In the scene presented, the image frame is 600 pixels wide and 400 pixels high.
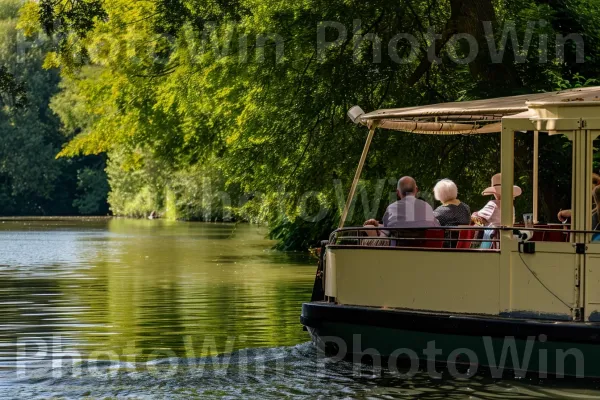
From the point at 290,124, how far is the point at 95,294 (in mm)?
4717

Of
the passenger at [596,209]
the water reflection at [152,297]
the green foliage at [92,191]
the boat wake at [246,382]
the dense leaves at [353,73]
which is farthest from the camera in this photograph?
the green foliage at [92,191]

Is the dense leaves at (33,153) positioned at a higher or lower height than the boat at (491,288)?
higher

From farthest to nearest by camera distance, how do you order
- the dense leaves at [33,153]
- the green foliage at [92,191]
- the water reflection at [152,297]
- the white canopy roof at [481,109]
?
the green foliage at [92,191] < the dense leaves at [33,153] < the water reflection at [152,297] < the white canopy roof at [481,109]

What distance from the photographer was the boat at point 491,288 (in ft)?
39.3

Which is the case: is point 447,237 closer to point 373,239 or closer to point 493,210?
point 493,210

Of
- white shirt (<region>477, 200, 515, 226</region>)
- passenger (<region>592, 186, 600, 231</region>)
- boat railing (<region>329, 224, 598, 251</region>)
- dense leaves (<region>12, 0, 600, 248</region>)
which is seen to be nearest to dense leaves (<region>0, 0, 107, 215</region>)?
dense leaves (<region>12, 0, 600, 248</region>)

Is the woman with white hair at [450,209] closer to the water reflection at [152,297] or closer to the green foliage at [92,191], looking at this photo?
the water reflection at [152,297]

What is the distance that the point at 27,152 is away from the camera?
3625 inches

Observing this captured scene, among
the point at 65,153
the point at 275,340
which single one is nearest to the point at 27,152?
the point at 65,153

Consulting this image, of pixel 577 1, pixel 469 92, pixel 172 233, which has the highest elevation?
pixel 577 1

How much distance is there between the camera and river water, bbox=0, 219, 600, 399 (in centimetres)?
1209

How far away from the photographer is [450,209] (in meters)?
13.6

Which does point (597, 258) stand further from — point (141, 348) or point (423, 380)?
point (141, 348)

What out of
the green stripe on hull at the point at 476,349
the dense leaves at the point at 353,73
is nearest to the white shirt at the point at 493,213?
the green stripe on hull at the point at 476,349
